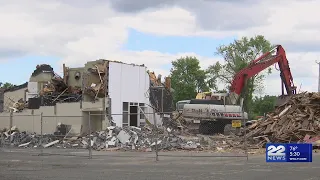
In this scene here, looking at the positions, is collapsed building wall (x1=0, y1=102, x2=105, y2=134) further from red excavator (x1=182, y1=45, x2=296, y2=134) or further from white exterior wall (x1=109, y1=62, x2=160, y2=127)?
red excavator (x1=182, y1=45, x2=296, y2=134)

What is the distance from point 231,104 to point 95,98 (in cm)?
947

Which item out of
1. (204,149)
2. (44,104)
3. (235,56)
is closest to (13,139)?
(44,104)

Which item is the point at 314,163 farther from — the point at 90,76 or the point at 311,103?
the point at 90,76

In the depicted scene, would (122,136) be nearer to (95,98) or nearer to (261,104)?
(95,98)

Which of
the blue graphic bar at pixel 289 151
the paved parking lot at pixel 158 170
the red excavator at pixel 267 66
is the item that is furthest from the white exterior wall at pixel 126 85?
the blue graphic bar at pixel 289 151

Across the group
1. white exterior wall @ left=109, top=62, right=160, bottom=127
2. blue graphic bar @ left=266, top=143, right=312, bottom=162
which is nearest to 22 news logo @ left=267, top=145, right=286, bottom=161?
blue graphic bar @ left=266, top=143, right=312, bottom=162

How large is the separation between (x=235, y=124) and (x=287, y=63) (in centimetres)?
1441

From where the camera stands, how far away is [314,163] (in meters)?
17.4

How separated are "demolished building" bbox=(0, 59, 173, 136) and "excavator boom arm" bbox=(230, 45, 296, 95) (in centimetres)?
559

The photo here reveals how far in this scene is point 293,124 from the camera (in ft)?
85.1

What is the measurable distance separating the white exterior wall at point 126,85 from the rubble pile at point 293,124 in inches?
352

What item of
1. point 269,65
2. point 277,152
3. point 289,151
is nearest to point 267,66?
point 269,65

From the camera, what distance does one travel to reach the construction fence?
2486 centimetres

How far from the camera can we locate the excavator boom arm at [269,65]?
3378 centimetres
